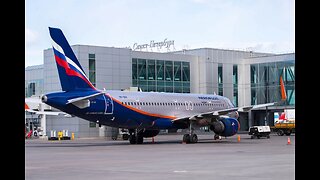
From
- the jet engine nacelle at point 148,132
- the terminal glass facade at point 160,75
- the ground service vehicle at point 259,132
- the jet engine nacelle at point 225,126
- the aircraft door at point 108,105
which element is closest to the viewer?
the aircraft door at point 108,105

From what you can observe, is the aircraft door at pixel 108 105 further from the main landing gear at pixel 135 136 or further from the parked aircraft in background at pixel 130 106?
Answer: the main landing gear at pixel 135 136

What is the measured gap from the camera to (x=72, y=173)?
1645 centimetres

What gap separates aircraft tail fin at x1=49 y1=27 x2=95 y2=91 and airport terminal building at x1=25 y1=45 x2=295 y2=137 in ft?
90.7

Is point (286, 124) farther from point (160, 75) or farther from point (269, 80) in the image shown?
point (160, 75)

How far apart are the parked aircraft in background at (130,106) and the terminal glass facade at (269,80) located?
28.2m

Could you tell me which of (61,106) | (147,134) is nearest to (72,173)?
(61,106)

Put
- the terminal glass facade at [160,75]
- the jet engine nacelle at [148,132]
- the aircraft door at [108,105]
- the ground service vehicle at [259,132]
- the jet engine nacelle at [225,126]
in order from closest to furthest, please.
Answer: the aircraft door at [108,105], the jet engine nacelle at [225,126], the jet engine nacelle at [148,132], the ground service vehicle at [259,132], the terminal glass facade at [160,75]

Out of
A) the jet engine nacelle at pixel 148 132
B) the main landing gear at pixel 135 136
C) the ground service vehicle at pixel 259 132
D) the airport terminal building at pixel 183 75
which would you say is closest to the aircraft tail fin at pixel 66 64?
the main landing gear at pixel 135 136

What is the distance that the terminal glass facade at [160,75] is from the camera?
69.6 meters

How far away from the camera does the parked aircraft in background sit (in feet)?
114

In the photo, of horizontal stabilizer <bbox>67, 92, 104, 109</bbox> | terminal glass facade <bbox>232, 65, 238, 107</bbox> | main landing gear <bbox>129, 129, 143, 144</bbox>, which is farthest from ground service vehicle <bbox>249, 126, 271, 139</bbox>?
terminal glass facade <bbox>232, 65, 238, 107</bbox>

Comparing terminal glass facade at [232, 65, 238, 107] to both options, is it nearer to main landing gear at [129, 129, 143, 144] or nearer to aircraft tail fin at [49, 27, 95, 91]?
main landing gear at [129, 129, 143, 144]
